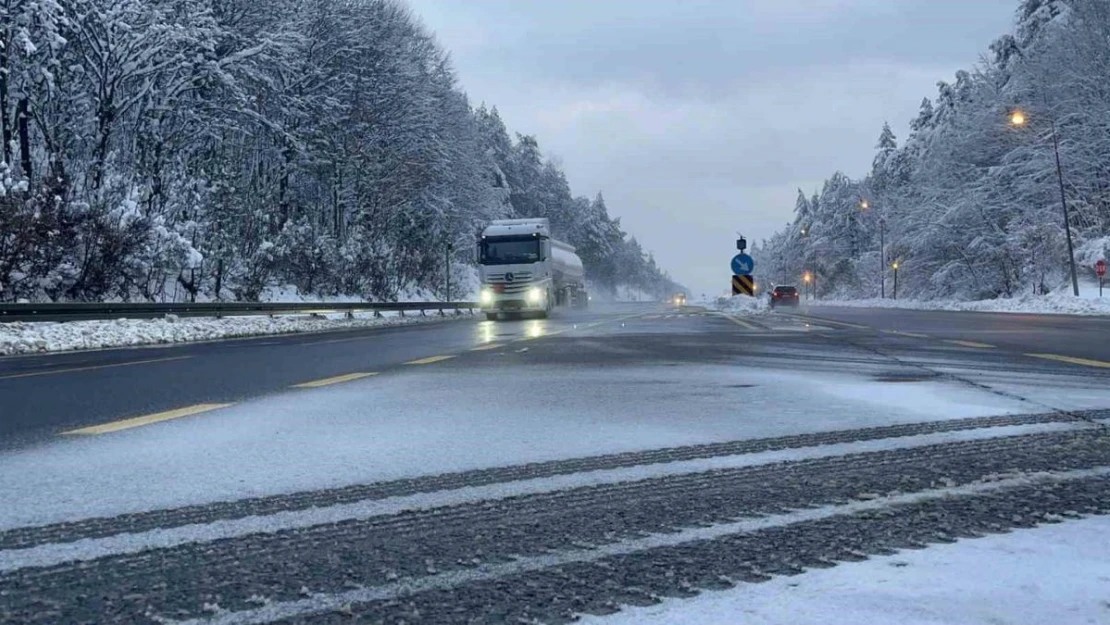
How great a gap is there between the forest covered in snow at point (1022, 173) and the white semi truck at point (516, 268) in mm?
20045

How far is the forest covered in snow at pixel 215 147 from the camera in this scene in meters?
23.5

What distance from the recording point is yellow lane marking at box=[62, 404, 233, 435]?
5.04 meters

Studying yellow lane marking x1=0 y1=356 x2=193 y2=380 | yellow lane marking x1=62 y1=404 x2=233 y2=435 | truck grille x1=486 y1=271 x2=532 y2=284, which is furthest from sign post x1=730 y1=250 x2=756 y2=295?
yellow lane marking x1=62 y1=404 x2=233 y2=435

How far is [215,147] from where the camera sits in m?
37.9

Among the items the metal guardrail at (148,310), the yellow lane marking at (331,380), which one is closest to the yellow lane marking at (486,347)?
the yellow lane marking at (331,380)

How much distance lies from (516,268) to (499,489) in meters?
30.7

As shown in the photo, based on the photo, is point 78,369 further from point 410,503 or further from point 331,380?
point 410,503

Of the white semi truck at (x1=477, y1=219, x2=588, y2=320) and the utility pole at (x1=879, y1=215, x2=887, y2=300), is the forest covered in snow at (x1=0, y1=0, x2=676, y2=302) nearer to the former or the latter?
the white semi truck at (x1=477, y1=219, x2=588, y2=320)

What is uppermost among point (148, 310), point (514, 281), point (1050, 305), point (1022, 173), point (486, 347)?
point (1022, 173)

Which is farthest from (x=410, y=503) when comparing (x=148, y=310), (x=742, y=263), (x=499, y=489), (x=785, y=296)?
(x=785, y=296)

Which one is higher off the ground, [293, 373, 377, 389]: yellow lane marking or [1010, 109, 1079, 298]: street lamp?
[1010, 109, 1079, 298]: street lamp

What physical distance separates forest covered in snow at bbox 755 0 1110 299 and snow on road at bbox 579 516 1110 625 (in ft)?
124

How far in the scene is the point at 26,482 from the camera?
3.54 m

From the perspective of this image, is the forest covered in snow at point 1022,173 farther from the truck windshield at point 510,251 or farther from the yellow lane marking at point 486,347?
the yellow lane marking at point 486,347
